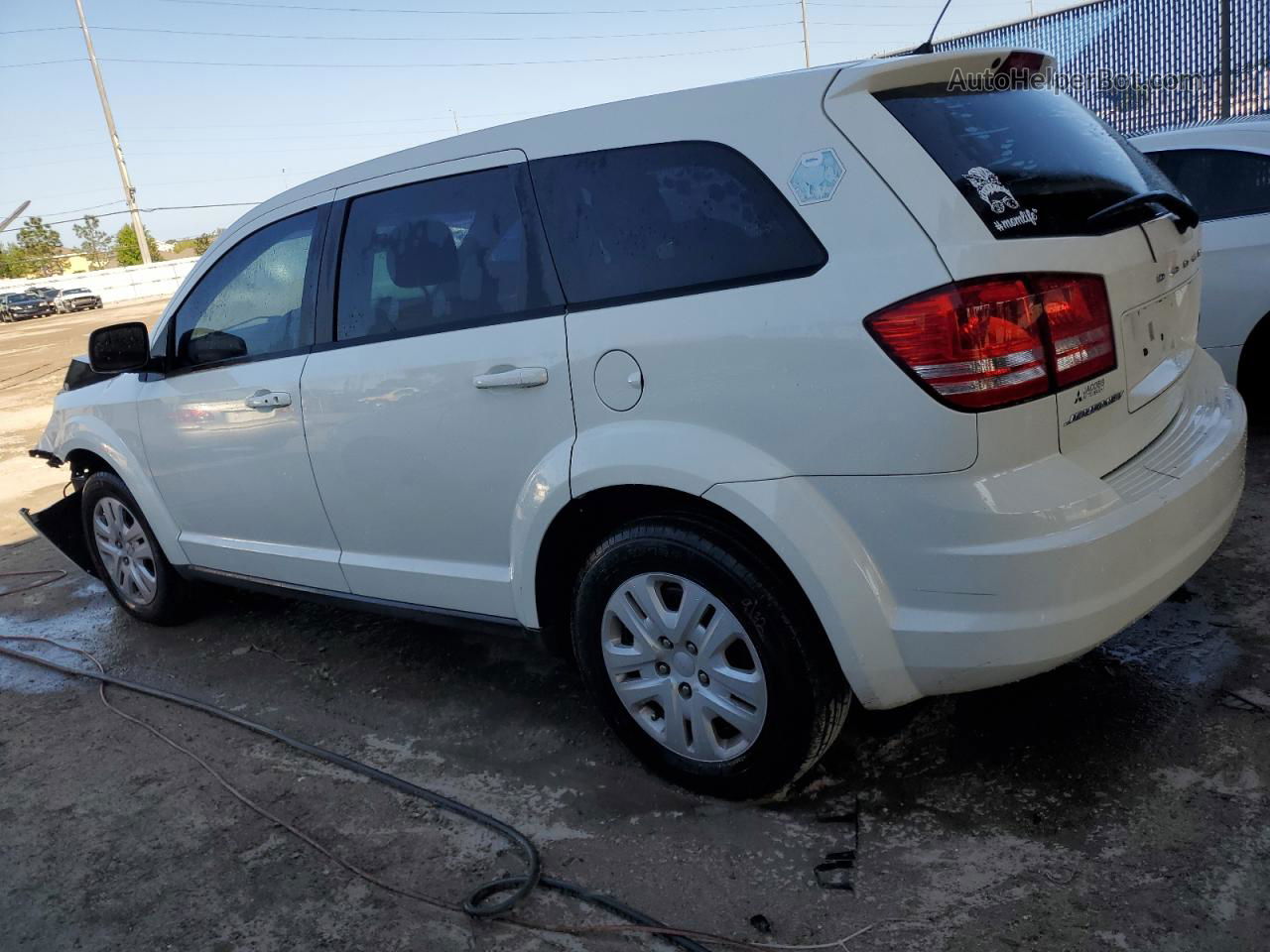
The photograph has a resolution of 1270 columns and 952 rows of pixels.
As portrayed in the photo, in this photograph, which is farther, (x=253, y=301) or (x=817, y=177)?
(x=253, y=301)

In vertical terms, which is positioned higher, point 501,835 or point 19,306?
point 19,306

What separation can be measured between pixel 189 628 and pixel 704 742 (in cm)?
315

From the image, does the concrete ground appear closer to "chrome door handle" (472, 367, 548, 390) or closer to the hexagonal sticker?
"chrome door handle" (472, 367, 548, 390)

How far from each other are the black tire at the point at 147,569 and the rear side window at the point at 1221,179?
5019mm

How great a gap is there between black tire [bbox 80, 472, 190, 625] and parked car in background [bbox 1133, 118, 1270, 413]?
497 cm

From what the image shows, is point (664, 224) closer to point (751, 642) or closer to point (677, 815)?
point (751, 642)

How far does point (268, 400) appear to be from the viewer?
3742 mm

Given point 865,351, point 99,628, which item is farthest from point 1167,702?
point 99,628

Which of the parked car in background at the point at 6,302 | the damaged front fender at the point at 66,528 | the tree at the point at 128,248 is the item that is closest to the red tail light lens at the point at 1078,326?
the damaged front fender at the point at 66,528

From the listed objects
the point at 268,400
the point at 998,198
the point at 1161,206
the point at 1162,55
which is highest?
the point at 1162,55

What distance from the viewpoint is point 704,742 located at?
9.43 feet

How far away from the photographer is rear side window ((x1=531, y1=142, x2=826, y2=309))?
2533 millimetres

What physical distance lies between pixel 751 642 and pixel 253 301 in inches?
95.5

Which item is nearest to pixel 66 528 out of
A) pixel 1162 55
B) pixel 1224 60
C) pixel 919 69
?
pixel 919 69
